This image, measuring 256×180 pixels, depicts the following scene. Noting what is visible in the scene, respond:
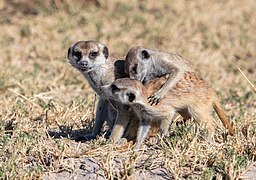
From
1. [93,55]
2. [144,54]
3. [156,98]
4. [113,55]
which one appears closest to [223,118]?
[156,98]

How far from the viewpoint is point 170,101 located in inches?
251

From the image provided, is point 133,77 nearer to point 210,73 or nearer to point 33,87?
point 33,87

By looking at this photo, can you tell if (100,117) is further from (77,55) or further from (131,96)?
(131,96)

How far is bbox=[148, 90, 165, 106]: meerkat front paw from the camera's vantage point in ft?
20.7

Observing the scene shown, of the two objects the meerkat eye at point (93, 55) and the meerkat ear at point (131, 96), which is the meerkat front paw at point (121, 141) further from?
the meerkat eye at point (93, 55)

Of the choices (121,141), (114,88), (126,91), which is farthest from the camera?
(121,141)

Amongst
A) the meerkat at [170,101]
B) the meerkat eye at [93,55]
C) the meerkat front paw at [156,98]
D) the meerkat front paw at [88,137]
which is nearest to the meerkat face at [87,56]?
the meerkat eye at [93,55]

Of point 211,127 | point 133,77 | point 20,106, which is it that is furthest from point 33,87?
point 211,127

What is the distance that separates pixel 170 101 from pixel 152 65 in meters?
0.70

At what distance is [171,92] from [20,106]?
6.28 ft

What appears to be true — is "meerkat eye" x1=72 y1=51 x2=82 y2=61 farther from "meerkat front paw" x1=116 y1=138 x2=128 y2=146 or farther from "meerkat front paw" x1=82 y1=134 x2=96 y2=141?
"meerkat front paw" x1=116 y1=138 x2=128 y2=146

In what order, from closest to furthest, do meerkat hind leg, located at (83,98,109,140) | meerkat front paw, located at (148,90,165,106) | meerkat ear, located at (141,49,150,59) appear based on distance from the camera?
meerkat front paw, located at (148,90,165,106)
meerkat hind leg, located at (83,98,109,140)
meerkat ear, located at (141,49,150,59)

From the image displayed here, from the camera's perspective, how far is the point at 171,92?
6.45 m

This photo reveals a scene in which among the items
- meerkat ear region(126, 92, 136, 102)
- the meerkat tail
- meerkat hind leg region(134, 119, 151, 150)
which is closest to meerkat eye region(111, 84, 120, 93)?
meerkat ear region(126, 92, 136, 102)
